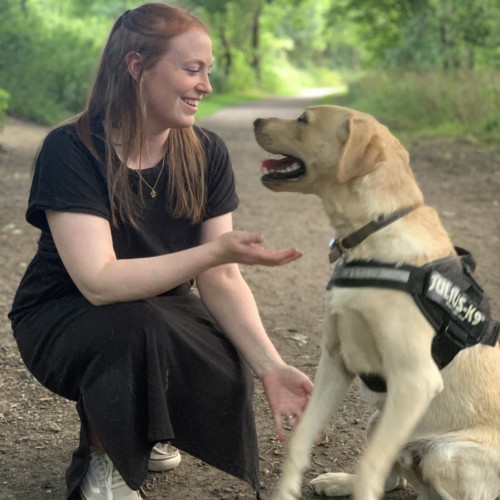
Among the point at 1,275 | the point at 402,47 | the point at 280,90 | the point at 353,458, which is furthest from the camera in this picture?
the point at 280,90

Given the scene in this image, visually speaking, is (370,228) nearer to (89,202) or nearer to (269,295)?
(89,202)

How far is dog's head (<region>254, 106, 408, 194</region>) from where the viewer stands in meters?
2.35

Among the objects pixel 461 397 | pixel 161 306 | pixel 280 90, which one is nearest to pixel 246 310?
pixel 161 306

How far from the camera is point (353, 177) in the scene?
2379mm

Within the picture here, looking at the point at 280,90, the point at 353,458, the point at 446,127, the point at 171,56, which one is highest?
the point at 171,56

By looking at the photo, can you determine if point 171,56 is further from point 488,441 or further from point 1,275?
point 1,275

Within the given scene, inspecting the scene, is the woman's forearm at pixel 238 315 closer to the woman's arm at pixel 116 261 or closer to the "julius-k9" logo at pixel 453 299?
the woman's arm at pixel 116 261

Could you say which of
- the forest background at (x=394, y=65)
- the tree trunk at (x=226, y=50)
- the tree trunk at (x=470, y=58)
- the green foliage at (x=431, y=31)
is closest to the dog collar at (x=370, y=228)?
the forest background at (x=394, y=65)

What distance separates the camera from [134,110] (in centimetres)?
262

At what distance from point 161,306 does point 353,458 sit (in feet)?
3.75

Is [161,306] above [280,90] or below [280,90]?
above

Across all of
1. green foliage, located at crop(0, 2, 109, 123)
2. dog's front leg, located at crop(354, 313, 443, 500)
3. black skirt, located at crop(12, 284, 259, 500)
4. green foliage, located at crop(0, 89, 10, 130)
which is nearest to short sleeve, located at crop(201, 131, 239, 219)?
black skirt, located at crop(12, 284, 259, 500)

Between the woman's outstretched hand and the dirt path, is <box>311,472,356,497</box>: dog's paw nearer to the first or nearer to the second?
the dirt path

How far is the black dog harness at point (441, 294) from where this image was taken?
221 centimetres
